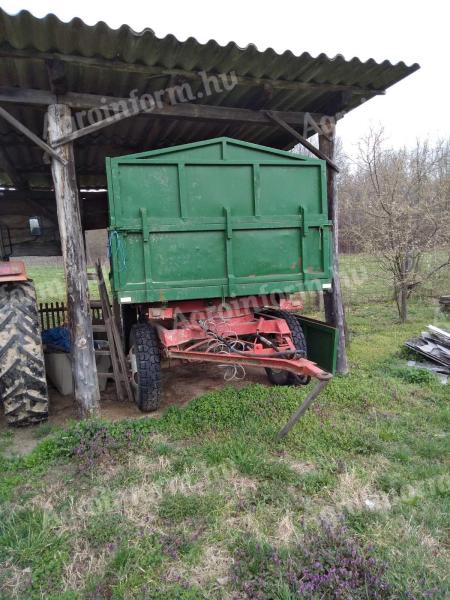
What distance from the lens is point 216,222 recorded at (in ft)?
13.7

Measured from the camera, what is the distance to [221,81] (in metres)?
4.33

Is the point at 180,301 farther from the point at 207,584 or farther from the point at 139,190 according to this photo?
the point at 207,584

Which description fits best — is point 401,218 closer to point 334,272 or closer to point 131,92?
point 334,272

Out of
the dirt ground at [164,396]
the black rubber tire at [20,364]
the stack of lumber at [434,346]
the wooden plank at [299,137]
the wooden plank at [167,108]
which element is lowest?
the dirt ground at [164,396]

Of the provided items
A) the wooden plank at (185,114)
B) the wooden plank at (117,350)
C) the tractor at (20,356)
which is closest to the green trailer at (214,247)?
the wooden plank at (117,350)

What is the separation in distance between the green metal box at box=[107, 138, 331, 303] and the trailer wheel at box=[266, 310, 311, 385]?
429 millimetres

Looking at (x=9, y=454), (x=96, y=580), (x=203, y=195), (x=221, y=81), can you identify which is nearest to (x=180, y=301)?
(x=203, y=195)

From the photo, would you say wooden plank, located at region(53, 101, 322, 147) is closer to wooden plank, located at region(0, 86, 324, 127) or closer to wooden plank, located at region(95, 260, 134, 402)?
wooden plank, located at region(0, 86, 324, 127)

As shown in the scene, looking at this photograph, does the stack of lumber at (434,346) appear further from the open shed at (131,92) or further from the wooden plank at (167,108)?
the wooden plank at (167,108)

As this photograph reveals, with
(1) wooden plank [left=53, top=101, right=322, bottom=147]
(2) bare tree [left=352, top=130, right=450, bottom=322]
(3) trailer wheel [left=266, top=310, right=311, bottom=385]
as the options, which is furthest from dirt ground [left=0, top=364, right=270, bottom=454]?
(2) bare tree [left=352, top=130, right=450, bottom=322]

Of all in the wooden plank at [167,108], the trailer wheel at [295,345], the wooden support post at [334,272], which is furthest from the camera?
the wooden support post at [334,272]

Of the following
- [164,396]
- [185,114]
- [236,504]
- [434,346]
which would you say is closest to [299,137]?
[185,114]

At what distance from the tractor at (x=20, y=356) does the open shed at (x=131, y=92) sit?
45 cm

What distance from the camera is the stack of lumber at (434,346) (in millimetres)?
5473
